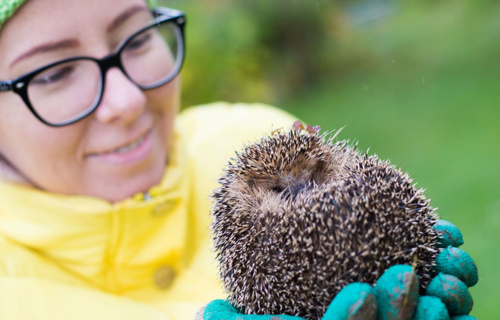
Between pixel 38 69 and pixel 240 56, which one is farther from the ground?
pixel 240 56

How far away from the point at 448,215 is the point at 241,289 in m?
3.89

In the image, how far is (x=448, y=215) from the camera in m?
4.88

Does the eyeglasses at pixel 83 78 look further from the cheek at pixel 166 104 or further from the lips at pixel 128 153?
the lips at pixel 128 153

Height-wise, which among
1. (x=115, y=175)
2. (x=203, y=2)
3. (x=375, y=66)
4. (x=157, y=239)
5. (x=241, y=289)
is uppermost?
(x=375, y=66)

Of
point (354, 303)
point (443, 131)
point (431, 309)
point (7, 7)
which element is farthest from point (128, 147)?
point (443, 131)

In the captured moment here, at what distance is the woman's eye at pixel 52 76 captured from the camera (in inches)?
83.2

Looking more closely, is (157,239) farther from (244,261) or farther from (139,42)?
(244,261)

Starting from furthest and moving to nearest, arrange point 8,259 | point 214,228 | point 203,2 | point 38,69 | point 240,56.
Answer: point 203,2
point 240,56
point 8,259
point 38,69
point 214,228

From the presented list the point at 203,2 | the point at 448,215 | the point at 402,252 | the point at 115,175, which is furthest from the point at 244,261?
the point at 203,2

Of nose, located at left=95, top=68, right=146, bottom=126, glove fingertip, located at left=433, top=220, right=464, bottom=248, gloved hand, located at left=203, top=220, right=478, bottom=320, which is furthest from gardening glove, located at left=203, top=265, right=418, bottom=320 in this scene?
nose, located at left=95, top=68, right=146, bottom=126

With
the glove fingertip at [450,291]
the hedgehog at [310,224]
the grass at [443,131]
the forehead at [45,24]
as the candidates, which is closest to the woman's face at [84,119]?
the forehead at [45,24]

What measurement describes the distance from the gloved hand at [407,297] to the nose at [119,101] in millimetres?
1100

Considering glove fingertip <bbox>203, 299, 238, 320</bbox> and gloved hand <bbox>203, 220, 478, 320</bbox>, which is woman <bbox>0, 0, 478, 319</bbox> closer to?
glove fingertip <bbox>203, 299, 238, 320</bbox>

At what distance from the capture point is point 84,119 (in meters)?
2.20
